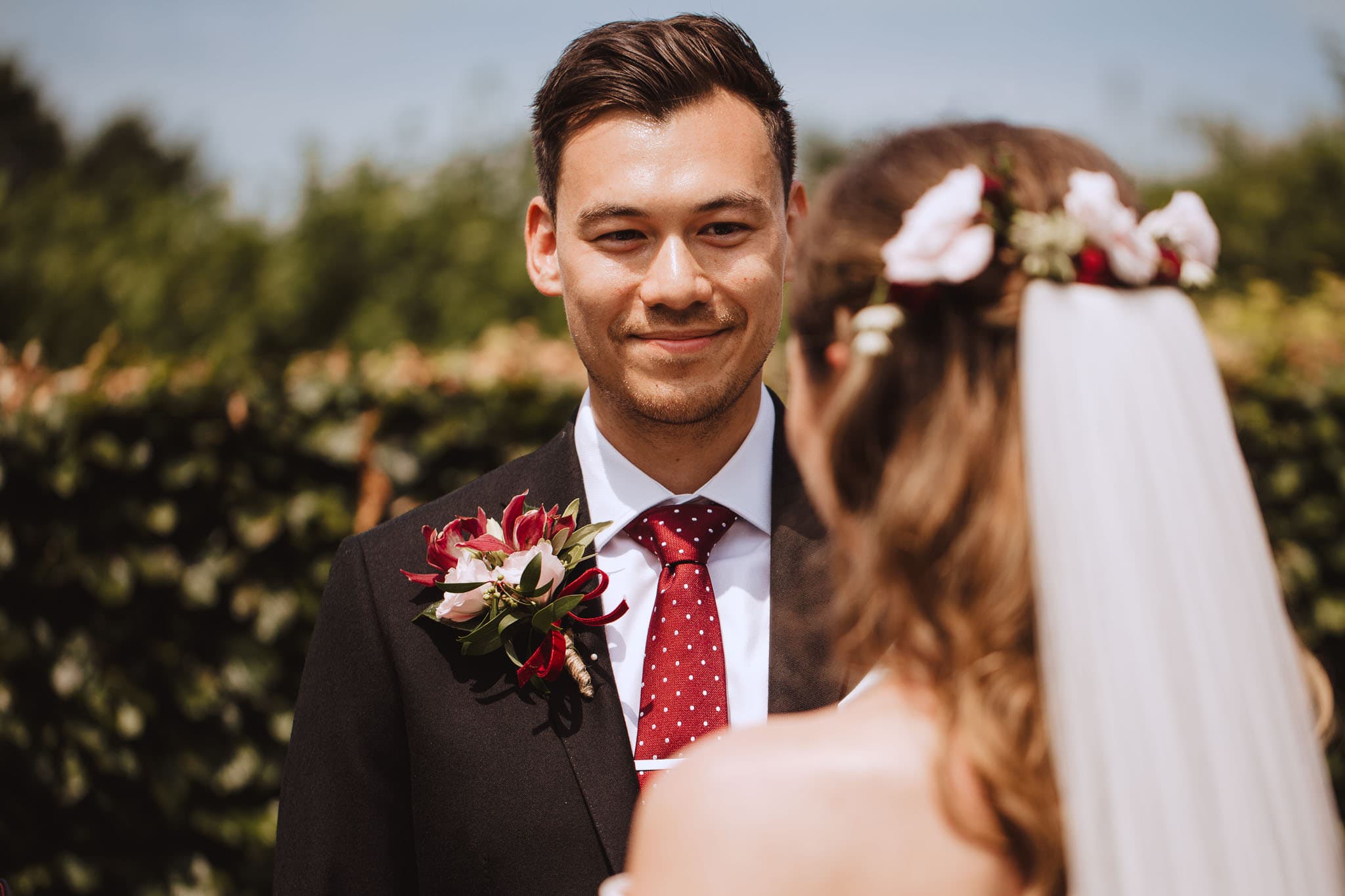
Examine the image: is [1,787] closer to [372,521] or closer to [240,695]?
[240,695]

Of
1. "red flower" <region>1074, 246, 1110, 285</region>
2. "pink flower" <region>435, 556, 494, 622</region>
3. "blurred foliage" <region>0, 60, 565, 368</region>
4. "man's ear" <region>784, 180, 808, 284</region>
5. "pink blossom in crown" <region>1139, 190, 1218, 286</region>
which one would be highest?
"blurred foliage" <region>0, 60, 565, 368</region>

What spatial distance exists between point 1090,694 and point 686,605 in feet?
4.01

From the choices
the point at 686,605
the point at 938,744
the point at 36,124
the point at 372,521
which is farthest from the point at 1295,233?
the point at 36,124

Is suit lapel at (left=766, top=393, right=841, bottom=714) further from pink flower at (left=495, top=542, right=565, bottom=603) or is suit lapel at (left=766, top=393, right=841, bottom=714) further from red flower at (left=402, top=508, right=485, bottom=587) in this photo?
red flower at (left=402, top=508, right=485, bottom=587)

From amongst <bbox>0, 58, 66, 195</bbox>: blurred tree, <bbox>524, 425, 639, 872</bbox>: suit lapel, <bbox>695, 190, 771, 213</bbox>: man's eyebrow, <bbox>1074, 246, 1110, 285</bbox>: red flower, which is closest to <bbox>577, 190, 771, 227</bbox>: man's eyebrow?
<bbox>695, 190, 771, 213</bbox>: man's eyebrow

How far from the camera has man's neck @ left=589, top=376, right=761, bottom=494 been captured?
2.71 m

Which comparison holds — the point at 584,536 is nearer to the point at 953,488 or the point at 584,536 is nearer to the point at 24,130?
the point at 953,488

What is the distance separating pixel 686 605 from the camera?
2.51m

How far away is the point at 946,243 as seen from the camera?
1.44m

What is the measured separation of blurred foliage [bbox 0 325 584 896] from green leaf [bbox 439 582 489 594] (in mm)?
2487

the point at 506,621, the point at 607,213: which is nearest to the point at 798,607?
the point at 506,621

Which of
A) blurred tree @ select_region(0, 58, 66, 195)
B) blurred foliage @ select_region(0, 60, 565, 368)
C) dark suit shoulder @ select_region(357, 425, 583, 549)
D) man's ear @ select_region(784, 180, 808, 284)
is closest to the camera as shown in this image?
dark suit shoulder @ select_region(357, 425, 583, 549)

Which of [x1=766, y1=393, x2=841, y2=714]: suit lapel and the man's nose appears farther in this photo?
the man's nose

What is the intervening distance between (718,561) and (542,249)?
1.02 m
